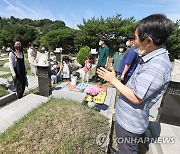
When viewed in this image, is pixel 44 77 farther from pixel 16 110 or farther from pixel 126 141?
pixel 126 141

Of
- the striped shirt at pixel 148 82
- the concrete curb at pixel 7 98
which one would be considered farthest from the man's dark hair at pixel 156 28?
the concrete curb at pixel 7 98

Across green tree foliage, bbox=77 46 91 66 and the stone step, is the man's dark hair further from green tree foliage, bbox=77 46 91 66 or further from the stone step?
green tree foliage, bbox=77 46 91 66

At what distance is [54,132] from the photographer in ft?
8.35

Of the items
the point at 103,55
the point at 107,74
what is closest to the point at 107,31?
the point at 103,55

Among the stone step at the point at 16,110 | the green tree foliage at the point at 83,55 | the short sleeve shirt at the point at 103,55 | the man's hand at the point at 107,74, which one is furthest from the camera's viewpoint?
the green tree foliage at the point at 83,55

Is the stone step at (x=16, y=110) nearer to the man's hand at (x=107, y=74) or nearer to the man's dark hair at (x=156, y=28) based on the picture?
the man's hand at (x=107, y=74)

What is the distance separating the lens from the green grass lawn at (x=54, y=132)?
230cm

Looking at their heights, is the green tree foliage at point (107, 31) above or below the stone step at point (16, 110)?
above

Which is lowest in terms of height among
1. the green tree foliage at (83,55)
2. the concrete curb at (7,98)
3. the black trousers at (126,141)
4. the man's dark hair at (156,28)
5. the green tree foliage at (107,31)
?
the concrete curb at (7,98)

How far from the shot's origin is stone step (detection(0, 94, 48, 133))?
2842mm

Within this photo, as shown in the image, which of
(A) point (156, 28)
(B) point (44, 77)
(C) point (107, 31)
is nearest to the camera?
(A) point (156, 28)

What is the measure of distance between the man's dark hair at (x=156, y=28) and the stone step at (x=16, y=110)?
105 inches

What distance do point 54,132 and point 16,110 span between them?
3.91 feet

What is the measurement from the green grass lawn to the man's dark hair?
1918 mm
